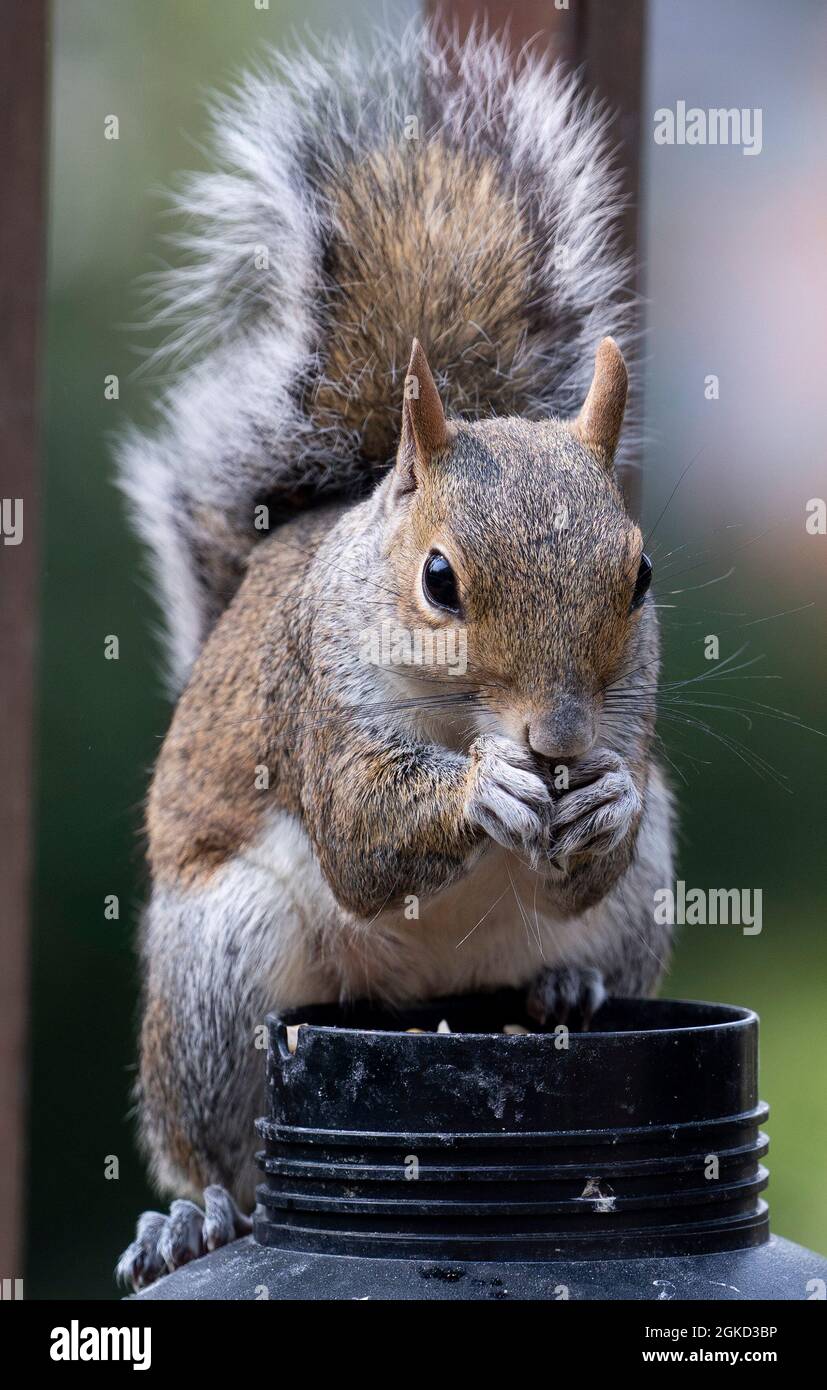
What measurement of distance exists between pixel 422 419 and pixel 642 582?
234 mm

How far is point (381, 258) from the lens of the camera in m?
1.92

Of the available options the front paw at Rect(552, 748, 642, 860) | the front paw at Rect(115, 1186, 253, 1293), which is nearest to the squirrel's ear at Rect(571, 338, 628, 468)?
the front paw at Rect(552, 748, 642, 860)

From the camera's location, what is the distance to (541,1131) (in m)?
1.16

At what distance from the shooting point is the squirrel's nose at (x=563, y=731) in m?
1.28

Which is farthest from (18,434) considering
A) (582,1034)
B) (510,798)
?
(582,1034)

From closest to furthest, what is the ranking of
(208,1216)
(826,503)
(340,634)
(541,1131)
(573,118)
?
(541,1131) < (340,634) < (208,1216) < (573,118) < (826,503)

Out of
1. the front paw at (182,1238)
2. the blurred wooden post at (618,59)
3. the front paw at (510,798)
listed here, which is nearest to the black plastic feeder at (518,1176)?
the front paw at (510,798)

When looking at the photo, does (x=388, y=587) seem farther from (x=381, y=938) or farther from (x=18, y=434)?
(x=18, y=434)

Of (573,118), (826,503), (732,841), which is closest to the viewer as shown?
(573,118)

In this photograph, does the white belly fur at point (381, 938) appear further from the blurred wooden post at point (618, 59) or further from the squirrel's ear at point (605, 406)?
the blurred wooden post at point (618, 59)
